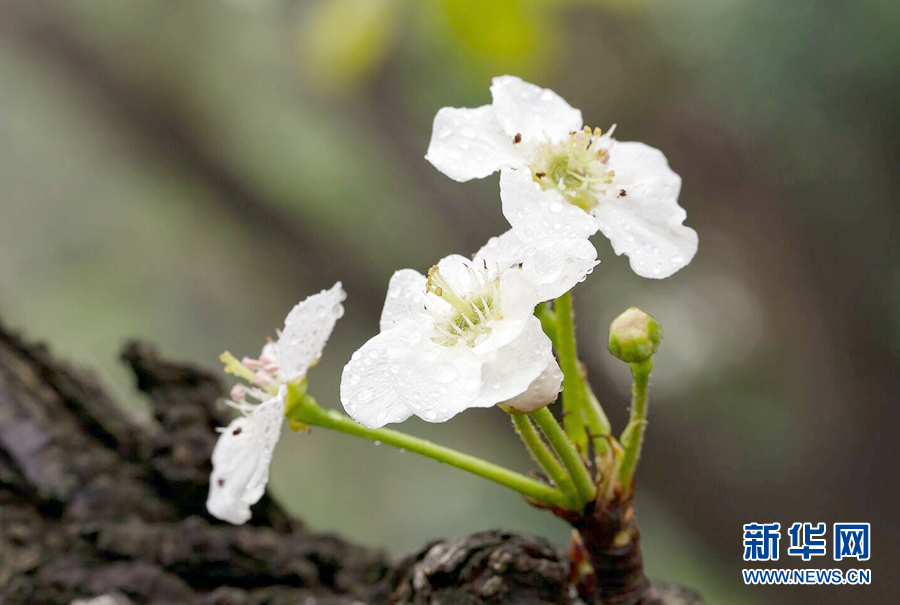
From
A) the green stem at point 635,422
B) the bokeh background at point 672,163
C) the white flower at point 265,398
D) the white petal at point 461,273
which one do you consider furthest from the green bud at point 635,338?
the bokeh background at point 672,163

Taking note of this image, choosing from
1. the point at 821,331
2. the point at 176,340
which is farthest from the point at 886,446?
the point at 176,340

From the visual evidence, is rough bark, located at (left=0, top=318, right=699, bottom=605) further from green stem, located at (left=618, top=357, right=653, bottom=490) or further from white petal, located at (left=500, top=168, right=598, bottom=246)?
white petal, located at (left=500, top=168, right=598, bottom=246)

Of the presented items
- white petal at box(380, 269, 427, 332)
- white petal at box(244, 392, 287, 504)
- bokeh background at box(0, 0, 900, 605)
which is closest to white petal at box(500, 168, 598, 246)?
white petal at box(380, 269, 427, 332)

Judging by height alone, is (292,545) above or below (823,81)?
below

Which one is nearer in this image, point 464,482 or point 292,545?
point 292,545

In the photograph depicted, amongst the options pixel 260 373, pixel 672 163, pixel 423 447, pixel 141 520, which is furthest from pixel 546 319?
pixel 672 163

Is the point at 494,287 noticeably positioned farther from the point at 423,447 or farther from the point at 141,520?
the point at 141,520

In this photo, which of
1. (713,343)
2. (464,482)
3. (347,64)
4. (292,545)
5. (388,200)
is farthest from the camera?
(464,482)

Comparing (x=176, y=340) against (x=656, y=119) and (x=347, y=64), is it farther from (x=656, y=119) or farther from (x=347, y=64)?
(x=656, y=119)
